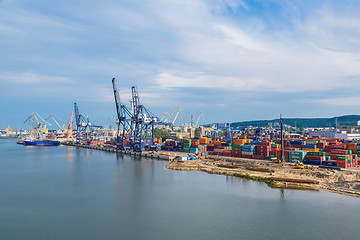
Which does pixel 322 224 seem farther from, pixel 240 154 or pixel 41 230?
pixel 240 154

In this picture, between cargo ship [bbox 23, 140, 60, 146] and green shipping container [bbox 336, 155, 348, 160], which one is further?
cargo ship [bbox 23, 140, 60, 146]

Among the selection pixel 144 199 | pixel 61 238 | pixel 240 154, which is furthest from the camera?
pixel 240 154

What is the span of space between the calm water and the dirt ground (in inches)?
56.8

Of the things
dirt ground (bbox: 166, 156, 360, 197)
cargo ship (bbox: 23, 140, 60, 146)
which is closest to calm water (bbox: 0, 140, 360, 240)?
dirt ground (bbox: 166, 156, 360, 197)

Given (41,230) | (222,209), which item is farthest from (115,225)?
(222,209)

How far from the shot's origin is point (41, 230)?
12953 millimetres

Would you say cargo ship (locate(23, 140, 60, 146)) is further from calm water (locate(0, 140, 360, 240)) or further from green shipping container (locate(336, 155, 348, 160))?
green shipping container (locate(336, 155, 348, 160))

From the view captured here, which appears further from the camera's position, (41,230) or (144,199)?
(144,199)

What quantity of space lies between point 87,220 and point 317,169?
2026 centimetres

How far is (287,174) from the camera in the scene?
24562 millimetres

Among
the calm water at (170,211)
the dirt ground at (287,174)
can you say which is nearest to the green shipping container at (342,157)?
the dirt ground at (287,174)

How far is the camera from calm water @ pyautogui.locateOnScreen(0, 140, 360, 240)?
12719 millimetres

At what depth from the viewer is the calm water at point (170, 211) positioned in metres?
12.7

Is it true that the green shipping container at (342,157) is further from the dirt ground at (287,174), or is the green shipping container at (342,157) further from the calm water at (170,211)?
the calm water at (170,211)
